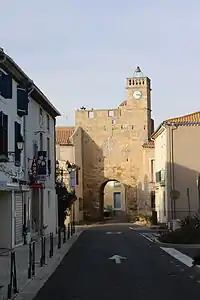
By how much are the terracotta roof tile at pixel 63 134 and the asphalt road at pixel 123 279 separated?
38.3m

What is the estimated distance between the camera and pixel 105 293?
39.7ft

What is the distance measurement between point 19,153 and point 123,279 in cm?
1221

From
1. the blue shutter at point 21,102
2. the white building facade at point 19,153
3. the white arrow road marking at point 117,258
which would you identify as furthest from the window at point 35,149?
the white arrow road marking at point 117,258

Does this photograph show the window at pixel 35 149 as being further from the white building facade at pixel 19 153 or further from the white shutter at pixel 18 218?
the white shutter at pixel 18 218

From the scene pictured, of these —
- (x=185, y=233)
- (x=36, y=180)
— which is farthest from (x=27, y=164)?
(x=185, y=233)

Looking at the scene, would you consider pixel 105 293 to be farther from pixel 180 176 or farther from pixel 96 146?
pixel 96 146

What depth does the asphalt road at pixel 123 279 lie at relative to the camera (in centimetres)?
1191

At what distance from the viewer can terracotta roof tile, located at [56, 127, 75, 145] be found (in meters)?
60.3

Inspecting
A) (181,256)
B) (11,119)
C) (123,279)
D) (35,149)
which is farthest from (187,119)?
(123,279)

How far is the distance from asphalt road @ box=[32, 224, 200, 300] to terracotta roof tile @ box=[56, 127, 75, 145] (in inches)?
1509

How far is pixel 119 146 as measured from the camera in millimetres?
65000

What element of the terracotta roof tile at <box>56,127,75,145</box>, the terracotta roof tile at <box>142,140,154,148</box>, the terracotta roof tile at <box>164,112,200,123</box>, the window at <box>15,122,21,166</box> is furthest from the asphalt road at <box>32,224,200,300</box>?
the terracotta roof tile at <box>142,140,154,148</box>

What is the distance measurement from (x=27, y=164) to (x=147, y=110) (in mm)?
37714

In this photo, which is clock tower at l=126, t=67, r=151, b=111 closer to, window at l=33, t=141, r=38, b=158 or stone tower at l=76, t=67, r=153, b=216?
stone tower at l=76, t=67, r=153, b=216
